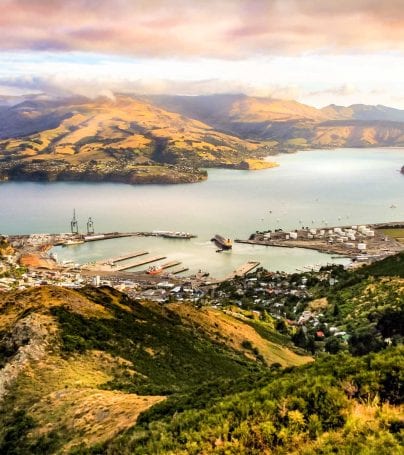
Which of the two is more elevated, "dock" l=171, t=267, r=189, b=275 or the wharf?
the wharf

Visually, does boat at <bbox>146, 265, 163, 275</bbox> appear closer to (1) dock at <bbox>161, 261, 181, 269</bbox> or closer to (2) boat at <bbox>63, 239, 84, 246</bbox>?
(1) dock at <bbox>161, 261, 181, 269</bbox>

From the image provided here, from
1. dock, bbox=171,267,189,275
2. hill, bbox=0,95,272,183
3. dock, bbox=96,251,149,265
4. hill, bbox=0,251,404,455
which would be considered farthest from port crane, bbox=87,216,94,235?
hill, bbox=0,95,272,183

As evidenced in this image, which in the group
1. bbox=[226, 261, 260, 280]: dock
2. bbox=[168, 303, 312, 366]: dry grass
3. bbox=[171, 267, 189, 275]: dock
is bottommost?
bbox=[171, 267, 189, 275]: dock

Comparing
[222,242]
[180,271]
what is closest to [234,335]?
[180,271]

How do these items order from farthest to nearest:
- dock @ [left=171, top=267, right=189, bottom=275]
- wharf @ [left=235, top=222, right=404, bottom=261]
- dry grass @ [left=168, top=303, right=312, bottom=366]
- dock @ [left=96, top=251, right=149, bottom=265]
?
wharf @ [left=235, top=222, right=404, bottom=261]
dock @ [left=96, top=251, right=149, bottom=265]
dock @ [left=171, top=267, right=189, bottom=275]
dry grass @ [left=168, top=303, right=312, bottom=366]

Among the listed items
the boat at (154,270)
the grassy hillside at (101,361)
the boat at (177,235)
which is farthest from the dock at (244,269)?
the grassy hillside at (101,361)

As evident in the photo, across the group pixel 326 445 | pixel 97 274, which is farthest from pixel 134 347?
pixel 97 274

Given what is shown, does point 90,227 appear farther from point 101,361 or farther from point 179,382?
point 179,382
